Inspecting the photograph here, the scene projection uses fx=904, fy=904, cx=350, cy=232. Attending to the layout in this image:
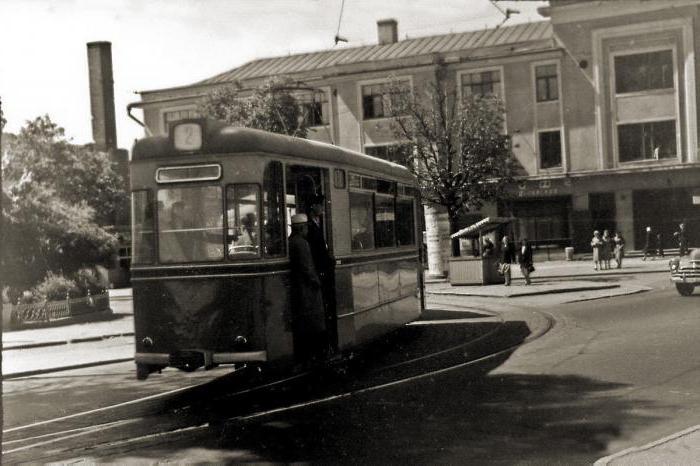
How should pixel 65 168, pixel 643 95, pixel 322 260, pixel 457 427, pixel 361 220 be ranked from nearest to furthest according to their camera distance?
pixel 457 427, pixel 322 260, pixel 361 220, pixel 643 95, pixel 65 168

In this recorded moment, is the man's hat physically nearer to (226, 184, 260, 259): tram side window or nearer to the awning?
(226, 184, 260, 259): tram side window

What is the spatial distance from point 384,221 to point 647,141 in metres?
32.8

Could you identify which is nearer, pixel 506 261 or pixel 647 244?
pixel 506 261

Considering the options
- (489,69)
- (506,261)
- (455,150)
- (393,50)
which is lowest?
(506,261)

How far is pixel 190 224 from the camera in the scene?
9938 millimetres

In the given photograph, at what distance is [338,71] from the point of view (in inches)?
1965

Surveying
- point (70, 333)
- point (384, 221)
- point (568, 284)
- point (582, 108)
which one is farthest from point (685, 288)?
point (582, 108)

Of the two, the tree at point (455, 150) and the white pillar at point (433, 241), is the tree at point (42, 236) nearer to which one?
the white pillar at point (433, 241)

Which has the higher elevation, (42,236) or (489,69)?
(489,69)

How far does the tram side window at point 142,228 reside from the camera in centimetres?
1007

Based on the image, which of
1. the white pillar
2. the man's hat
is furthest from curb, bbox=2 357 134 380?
the white pillar

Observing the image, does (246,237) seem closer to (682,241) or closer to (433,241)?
(433,241)

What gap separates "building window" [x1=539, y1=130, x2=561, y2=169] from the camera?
150 ft

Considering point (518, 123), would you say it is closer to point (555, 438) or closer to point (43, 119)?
point (43, 119)
